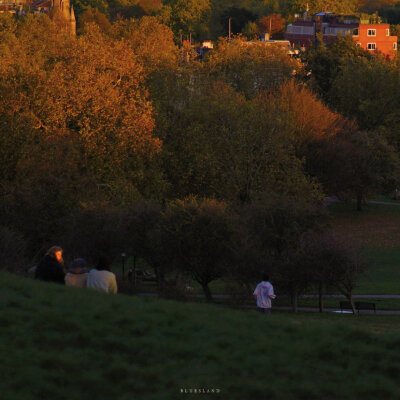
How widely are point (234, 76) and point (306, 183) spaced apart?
63.4 ft

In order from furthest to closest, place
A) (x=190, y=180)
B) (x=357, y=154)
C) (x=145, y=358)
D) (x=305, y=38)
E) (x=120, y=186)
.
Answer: (x=305, y=38) → (x=357, y=154) → (x=190, y=180) → (x=120, y=186) → (x=145, y=358)

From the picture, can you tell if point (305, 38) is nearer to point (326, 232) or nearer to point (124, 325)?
point (326, 232)

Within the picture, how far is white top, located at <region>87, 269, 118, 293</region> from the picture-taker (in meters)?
13.5

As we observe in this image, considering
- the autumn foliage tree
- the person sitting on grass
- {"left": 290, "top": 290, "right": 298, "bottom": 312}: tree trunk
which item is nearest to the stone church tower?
the autumn foliage tree

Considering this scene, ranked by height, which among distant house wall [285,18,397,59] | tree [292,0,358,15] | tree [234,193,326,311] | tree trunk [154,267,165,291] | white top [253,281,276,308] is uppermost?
tree [292,0,358,15]

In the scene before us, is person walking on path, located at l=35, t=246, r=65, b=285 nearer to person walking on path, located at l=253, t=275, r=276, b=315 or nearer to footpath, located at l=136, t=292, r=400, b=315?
person walking on path, located at l=253, t=275, r=276, b=315

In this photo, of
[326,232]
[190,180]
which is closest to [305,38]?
[190,180]

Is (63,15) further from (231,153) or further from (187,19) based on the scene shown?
(187,19)

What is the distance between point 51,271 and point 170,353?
14.7 feet

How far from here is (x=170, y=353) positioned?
1003 cm

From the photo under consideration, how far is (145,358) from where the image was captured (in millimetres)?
9852

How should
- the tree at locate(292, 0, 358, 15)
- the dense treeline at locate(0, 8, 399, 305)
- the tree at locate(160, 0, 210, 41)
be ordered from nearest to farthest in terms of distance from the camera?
the dense treeline at locate(0, 8, 399, 305) < the tree at locate(160, 0, 210, 41) < the tree at locate(292, 0, 358, 15)

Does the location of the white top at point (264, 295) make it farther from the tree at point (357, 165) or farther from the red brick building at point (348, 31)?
the red brick building at point (348, 31)

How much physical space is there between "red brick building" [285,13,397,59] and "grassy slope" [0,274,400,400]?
10686 cm
